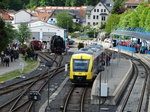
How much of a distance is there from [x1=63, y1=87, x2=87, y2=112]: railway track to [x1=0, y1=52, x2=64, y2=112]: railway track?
2251mm

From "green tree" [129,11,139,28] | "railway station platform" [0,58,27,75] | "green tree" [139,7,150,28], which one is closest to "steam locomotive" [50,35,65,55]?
"railway station platform" [0,58,27,75]

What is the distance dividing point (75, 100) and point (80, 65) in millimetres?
5276

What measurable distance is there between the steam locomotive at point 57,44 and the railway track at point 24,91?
69.7 ft

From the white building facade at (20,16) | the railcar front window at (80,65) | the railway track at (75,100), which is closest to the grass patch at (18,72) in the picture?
the railcar front window at (80,65)

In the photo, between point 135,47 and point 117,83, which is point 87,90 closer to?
point 117,83

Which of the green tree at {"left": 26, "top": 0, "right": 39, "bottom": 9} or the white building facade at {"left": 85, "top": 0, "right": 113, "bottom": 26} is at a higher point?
the green tree at {"left": 26, "top": 0, "right": 39, "bottom": 9}

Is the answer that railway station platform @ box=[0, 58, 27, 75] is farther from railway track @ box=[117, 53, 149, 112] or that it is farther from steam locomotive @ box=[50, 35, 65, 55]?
steam locomotive @ box=[50, 35, 65, 55]

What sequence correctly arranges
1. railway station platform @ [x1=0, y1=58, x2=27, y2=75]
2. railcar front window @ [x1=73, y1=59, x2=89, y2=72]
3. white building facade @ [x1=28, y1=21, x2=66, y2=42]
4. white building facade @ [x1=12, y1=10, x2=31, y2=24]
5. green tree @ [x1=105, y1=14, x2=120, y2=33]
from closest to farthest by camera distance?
railcar front window @ [x1=73, y1=59, x2=89, y2=72]
railway station platform @ [x1=0, y1=58, x2=27, y2=75]
white building facade @ [x1=28, y1=21, x2=66, y2=42]
green tree @ [x1=105, y1=14, x2=120, y2=33]
white building facade @ [x1=12, y1=10, x2=31, y2=24]

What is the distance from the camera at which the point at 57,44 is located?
66.6 m

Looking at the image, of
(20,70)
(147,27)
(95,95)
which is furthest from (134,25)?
(95,95)

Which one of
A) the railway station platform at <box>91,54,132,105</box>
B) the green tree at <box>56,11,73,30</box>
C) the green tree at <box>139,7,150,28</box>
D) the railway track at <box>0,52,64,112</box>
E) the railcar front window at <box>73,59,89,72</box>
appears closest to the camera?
the railway track at <box>0,52,64,112</box>

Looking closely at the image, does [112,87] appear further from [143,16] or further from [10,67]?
[143,16]

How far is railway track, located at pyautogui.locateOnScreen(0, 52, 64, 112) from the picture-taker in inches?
1004

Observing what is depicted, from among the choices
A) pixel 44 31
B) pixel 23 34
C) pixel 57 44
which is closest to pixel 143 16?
pixel 44 31
